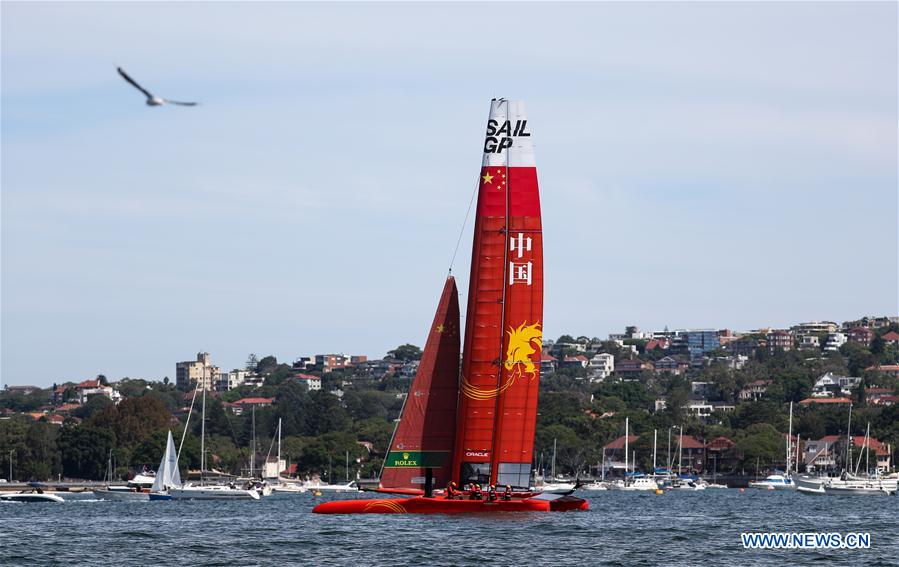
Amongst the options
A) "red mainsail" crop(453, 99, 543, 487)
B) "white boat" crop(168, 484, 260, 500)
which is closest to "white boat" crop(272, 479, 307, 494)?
"white boat" crop(168, 484, 260, 500)

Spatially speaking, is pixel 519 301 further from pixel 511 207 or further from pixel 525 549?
pixel 525 549

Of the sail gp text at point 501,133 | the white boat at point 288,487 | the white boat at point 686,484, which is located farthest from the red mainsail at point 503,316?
the white boat at point 686,484

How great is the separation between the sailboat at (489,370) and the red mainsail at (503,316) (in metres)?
0.03

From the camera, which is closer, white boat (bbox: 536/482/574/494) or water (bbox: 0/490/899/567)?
water (bbox: 0/490/899/567)

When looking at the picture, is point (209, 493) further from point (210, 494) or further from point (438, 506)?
point (438, 506)

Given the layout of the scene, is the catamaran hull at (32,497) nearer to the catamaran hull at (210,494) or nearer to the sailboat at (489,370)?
the catamaran hull at (210,494)

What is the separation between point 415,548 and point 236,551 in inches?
211

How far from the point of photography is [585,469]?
185 meters

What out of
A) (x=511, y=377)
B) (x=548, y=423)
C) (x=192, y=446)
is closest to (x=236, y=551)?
(x=511, y=377)

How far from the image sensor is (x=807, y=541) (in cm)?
4769

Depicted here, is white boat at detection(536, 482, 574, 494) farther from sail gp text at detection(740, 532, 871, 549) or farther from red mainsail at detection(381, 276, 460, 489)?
sail gp text at detection(740, 532, 871, 549)

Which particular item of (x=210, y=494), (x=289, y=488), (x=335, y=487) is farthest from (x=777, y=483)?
(x=210, y=494)

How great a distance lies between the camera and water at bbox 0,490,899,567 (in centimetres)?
4128

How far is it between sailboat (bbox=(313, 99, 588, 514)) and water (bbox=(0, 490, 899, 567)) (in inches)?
55.4
